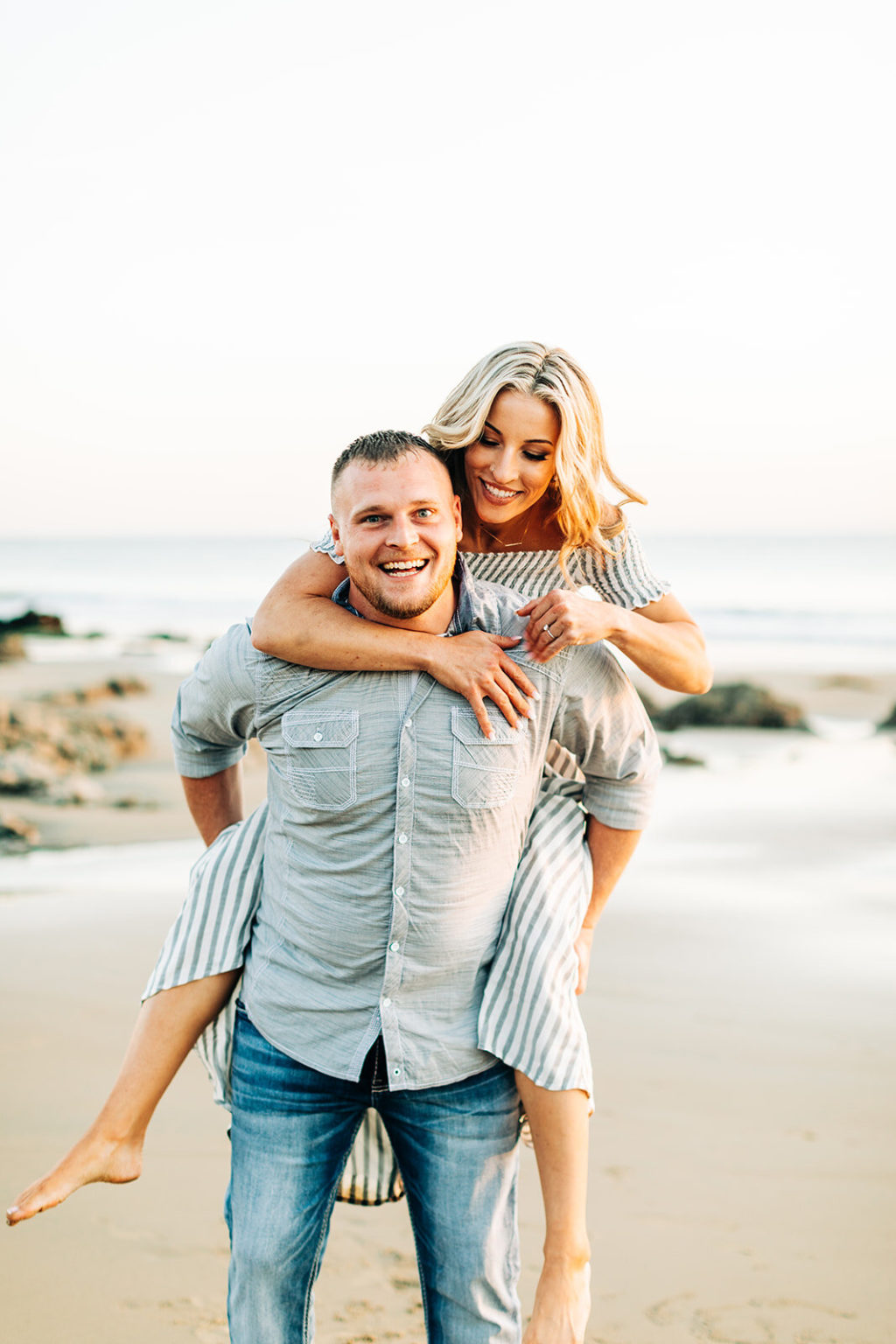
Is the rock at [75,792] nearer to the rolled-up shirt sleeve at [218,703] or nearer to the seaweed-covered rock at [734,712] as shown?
the seaweed-covered rock at [734,712]

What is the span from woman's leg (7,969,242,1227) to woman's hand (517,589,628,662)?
94 centimetres

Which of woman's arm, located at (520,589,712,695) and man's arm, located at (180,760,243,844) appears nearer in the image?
woman's arm, located at (520,589,712,695)

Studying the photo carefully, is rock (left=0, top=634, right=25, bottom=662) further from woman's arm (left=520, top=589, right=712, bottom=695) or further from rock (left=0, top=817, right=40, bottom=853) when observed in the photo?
woman's arm (left=520, top=589, right=712, bottom=695)

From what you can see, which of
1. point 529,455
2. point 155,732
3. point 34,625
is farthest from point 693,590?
point 529,455

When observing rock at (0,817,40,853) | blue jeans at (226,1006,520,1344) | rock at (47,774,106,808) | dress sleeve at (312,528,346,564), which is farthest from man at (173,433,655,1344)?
rock at (47,774,106,808)

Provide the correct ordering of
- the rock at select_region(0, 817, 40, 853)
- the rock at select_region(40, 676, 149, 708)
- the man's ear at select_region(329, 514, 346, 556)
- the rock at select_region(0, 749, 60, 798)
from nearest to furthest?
the man's ear at select_region(329, 514, 346, 556) → the rock at select_region(0, 817, 40, 853) → the rock at select_region(0, 749, 60, 798) → the rock at select_region(40, 676, 149, 708)

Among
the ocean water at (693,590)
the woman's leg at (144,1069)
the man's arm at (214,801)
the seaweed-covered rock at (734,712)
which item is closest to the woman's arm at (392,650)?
the man's arm at (214,801)

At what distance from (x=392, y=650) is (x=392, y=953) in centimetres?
58

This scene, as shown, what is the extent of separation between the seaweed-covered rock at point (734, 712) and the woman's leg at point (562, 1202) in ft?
29.8

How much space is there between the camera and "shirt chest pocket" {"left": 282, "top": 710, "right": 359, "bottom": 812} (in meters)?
2.33

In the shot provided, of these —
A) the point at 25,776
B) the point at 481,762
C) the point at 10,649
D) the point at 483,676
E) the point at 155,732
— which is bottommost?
the point at 10,649

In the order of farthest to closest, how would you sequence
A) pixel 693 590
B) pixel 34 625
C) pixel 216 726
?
pixel 693 590 < pixel 34 625 < pixel 216 726

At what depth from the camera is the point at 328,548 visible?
278 centimetres

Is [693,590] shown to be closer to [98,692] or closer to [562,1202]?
[98,692]
